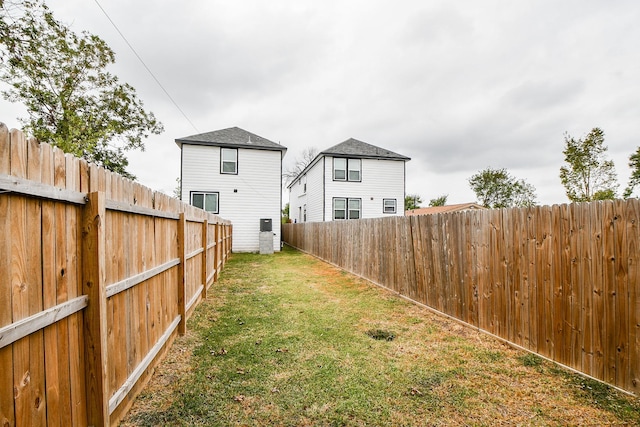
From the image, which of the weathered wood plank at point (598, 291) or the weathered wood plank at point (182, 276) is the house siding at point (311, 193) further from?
the weathered wood plank at point (598, 291)

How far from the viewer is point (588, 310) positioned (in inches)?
119

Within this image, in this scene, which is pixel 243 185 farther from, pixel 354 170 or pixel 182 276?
pixel 182 276

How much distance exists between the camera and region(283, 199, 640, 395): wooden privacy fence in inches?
109

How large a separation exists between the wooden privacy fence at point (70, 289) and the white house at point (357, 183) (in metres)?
17.0

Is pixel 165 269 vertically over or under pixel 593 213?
under

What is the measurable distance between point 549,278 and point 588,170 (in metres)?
23.6

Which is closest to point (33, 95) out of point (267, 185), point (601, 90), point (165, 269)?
point (267, 185)

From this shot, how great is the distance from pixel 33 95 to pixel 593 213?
19764 millimetres

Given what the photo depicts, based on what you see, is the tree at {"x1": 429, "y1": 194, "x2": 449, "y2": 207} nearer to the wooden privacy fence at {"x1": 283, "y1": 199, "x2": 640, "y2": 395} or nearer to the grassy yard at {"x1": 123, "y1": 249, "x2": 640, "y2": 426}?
the wooden privacy fence at {"x1": 283, "y1": 199, "x2": 640, "y2": 395}

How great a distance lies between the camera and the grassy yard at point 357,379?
2.49 metres

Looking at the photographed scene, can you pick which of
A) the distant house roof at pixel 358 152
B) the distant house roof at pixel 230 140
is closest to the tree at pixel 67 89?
the distant house roof at pixel 230 140

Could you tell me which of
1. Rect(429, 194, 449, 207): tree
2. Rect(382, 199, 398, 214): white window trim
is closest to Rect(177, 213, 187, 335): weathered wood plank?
Rect(382, 199, 398, 214): white window trim

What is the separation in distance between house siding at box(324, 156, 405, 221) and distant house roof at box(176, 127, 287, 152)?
4.19 meters

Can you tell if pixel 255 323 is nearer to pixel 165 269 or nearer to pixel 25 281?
pixel 165 269
